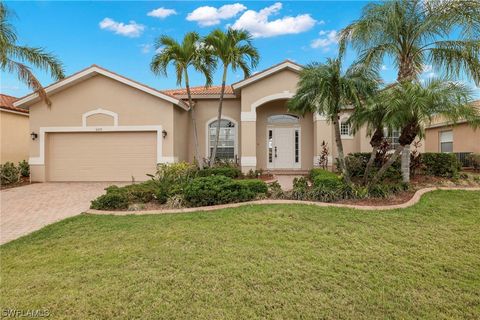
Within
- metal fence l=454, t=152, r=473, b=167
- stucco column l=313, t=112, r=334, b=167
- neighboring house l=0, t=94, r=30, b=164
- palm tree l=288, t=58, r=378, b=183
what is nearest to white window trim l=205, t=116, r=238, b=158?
stucco column l=313, t=112, r=334, b=167

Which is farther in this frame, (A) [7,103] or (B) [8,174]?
(A) [7,103]

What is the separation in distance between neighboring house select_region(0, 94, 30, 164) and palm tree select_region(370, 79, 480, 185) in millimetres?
18654

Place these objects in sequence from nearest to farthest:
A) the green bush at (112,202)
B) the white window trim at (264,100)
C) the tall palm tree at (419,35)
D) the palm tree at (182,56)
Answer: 1. the green bush at (112,202)
2. the tall palm tree at (419,35)
3. the palm tree at (182,56)
4. the white window trim at (264,100)

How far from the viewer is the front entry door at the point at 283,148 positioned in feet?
51.6

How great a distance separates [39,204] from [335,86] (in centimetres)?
1033

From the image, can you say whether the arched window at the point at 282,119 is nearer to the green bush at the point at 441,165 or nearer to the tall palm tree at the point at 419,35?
the tall palm tree at the point at 419,35

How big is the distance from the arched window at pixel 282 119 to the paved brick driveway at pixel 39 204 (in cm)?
932

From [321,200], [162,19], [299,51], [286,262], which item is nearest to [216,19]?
[162,19]

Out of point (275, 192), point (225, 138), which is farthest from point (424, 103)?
point (225, 138)

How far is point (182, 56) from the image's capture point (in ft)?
39.7

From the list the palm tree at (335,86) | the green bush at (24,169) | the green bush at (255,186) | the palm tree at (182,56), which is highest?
the palm tree at (182,56)

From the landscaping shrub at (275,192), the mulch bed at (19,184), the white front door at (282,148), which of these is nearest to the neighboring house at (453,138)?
the white front door at (282,148)

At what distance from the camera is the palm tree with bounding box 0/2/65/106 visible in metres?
10.4

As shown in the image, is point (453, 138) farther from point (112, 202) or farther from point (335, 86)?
point (112, 202)
